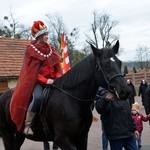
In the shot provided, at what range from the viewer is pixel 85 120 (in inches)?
214

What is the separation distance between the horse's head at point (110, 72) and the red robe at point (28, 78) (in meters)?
0.92

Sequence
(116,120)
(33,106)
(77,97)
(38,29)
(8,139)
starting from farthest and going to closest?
(8,139) → (116,120) → (38,29) → (33,106) → (77,97)

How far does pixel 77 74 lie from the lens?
5535mm

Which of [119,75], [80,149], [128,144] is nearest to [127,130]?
[128,144]

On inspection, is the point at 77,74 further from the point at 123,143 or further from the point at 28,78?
the point at 123,143

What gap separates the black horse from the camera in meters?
5.11

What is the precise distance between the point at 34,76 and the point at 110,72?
1235mm

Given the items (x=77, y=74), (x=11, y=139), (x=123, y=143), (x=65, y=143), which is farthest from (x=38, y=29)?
(x=123, y=143)

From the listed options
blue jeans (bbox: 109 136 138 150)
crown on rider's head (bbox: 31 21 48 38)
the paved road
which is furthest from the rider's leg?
the paved road

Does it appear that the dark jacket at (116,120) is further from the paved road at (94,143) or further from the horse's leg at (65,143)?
the paved road at (94,143)

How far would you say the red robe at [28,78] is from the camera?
19.1ft

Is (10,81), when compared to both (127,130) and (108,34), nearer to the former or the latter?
(127,130)

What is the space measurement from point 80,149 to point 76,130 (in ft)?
1.18

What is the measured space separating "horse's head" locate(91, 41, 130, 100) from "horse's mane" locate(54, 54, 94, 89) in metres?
0.16
